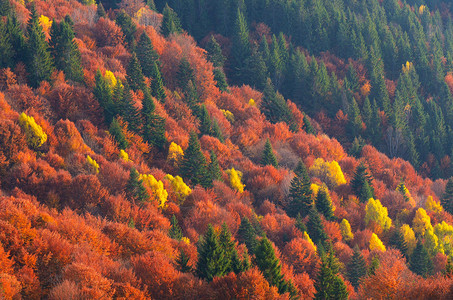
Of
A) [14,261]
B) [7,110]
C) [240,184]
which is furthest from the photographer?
[240,184]

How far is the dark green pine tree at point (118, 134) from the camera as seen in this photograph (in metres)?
68.6

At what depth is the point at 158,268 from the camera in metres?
31.3

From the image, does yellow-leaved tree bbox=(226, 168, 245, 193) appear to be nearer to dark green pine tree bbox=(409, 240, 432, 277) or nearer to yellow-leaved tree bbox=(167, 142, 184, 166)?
yellow-leaved tree bbox=(167, 142, 184, 166)

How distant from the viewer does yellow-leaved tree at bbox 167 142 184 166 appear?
71.9 m

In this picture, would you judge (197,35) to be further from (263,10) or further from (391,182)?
(391,182)

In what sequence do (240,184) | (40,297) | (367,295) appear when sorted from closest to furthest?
(40,297), (367,295), (240,184)

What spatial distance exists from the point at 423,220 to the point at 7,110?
A: 58.1 meters

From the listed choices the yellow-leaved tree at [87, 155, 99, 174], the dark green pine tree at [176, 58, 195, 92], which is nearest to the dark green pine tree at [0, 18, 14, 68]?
the yellow-leaved tree at [87, 155, 99, 174]

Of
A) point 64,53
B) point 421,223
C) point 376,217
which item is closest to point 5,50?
point 64,53

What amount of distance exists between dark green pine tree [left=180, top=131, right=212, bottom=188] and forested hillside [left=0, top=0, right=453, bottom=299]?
0.74 feet

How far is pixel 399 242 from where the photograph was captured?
69.0 meters

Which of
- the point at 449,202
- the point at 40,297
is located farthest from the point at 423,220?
the point at 40,297

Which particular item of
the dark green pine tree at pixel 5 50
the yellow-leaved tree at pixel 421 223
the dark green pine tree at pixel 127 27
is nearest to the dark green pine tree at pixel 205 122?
the dark green pine tree at pixel 127 27

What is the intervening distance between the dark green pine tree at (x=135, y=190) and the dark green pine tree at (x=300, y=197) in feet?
75.4
